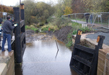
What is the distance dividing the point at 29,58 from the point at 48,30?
14.0 meters

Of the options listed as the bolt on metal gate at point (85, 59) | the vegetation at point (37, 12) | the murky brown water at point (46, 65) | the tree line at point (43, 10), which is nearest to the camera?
the bolt on metal gate at point (85, 59)

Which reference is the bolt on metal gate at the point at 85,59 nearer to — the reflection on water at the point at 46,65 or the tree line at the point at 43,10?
the reflection on water at the point at 46,65

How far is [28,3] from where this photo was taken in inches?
1221

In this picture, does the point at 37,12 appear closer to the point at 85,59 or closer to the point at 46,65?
the point at 46,65

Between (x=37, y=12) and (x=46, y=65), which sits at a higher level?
(x=37, y=12)

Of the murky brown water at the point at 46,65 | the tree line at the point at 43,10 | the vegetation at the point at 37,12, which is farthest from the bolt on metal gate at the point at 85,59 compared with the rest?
the vegetation at the point at 37,12

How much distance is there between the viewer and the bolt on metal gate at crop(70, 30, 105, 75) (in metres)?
5.55

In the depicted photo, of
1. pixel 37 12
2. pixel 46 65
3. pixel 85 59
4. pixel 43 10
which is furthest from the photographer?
pixel 43 10

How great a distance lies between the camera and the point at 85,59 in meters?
6.16

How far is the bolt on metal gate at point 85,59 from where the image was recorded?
5.55 m

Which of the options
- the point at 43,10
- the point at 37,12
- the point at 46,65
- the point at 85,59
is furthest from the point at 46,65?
the point at 43,10

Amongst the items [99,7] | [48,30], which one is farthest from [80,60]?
[48,30]

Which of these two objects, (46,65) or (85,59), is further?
(46,65)

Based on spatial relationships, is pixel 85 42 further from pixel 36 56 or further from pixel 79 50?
pixel 36 56
